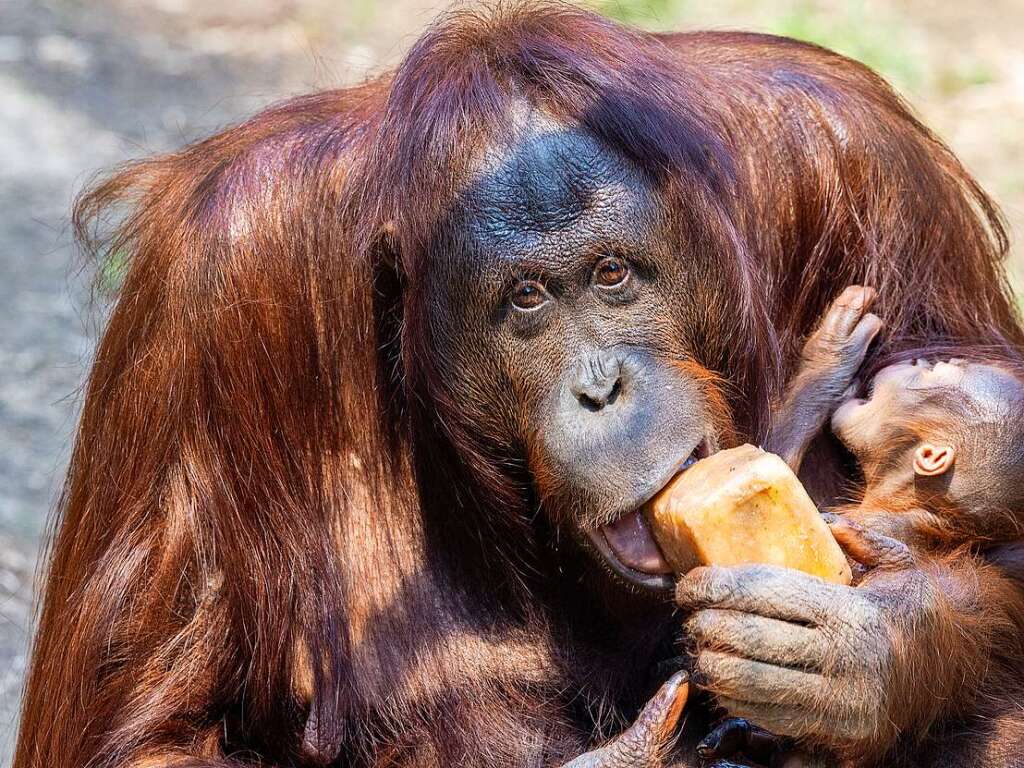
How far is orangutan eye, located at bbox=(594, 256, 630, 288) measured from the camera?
2889 millimetres

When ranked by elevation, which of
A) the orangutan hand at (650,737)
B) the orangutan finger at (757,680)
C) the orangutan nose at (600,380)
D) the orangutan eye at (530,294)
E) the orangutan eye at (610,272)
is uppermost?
the orangutan eye at (610,272)

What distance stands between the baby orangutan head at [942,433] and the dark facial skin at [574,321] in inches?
24.2

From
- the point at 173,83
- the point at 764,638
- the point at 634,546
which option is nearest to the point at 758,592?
the point at 764,638

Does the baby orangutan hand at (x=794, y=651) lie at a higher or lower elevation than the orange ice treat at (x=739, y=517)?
lower

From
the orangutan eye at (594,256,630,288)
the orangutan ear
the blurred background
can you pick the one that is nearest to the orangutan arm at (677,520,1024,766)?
the orangutan ear

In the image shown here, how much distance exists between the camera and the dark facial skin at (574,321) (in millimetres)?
2770

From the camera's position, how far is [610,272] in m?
2.90

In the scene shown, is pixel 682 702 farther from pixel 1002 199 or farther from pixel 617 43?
pixel 1002 199

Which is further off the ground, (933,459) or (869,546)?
(933,459)

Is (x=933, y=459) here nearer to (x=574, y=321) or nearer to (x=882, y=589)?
(x=882, y=589)

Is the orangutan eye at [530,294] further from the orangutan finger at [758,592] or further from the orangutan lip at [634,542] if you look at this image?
the orangutan finger at [758,592]

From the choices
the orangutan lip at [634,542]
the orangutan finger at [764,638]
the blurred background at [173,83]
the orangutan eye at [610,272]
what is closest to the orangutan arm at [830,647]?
the orangutan finger at [764,638]

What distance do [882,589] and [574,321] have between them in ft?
2.61

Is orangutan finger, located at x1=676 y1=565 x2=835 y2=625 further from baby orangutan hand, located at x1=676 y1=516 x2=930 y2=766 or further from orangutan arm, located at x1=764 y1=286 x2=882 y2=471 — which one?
orangutan arm, located at x1=764 y1=286 x2=882 y2=471
